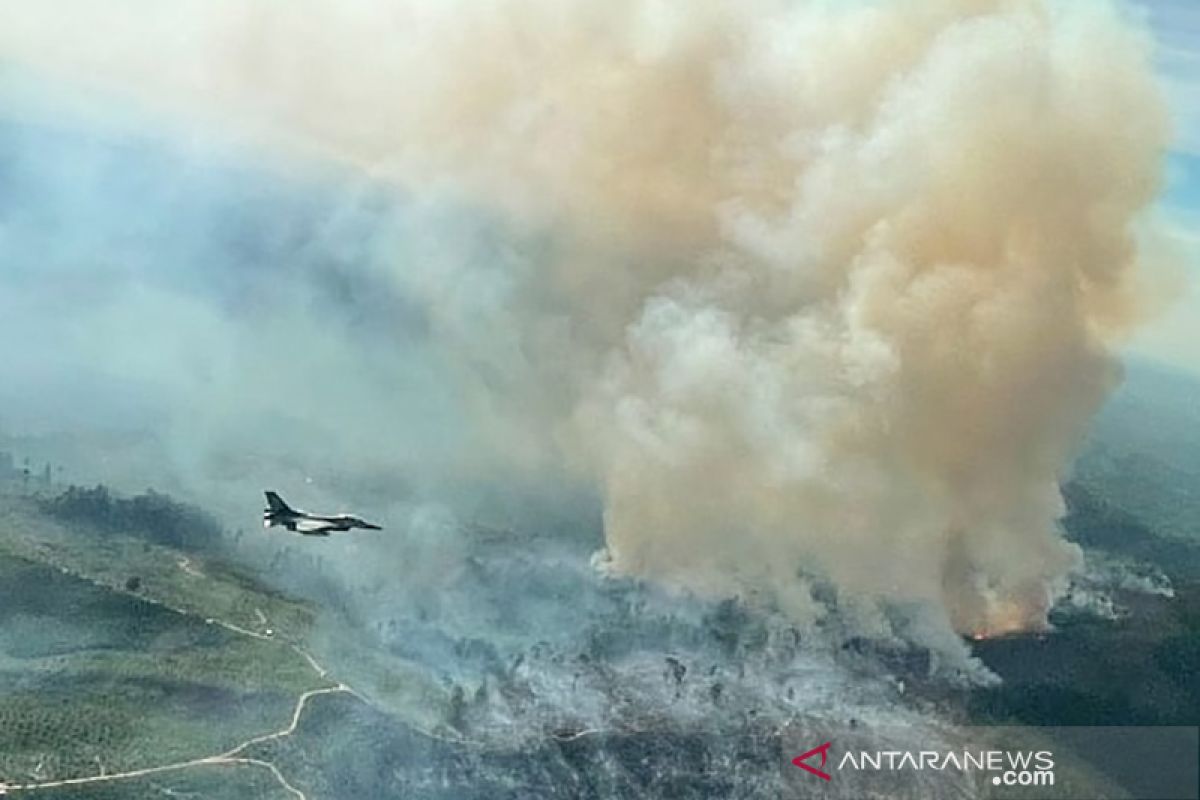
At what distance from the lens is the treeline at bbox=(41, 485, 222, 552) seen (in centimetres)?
7706

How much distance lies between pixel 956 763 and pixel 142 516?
161 ft

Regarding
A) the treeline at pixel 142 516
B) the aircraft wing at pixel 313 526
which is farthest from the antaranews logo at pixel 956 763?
the treeline at pixel 142 516

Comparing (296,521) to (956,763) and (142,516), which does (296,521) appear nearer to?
(142,516)

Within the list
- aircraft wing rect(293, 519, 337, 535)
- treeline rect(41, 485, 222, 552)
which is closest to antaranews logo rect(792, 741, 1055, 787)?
aircraft wing rect(293, 519, 337, 535)

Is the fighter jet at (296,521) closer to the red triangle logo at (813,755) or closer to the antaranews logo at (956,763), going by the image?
the red triangle logo at (813,755)

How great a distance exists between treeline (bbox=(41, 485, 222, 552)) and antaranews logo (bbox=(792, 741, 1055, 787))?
38.3m

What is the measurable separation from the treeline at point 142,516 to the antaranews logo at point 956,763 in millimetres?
→ 38279

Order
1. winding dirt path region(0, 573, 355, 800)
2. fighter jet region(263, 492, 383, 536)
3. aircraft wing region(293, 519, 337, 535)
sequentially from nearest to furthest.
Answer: winding dirt path region(0, 573, 355, 800) < fighter jet region(263, 492, 383, 536) < aircraft wing region(293, 519, 337, 535)

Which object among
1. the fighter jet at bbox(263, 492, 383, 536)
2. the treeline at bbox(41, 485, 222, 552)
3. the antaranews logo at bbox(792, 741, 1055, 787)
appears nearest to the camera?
the antaranews logo at bbox(792, 741, 1055, 787)

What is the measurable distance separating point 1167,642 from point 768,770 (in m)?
21.3

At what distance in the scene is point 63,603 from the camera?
6669 cm

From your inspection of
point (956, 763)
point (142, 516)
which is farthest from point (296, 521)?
point (956, 763)

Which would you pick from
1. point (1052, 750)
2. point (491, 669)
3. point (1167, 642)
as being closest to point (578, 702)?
point (491, 669)

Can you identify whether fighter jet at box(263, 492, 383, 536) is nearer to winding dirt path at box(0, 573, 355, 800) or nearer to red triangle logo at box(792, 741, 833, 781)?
winding dirt path at box(0, 573, 355, 800)
